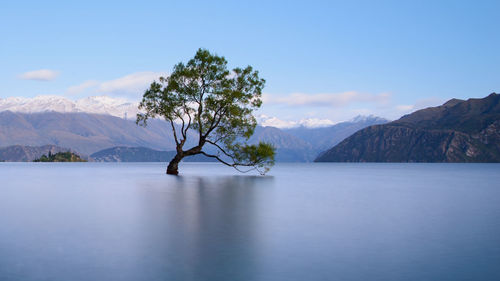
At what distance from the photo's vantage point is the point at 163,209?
24.8 meters

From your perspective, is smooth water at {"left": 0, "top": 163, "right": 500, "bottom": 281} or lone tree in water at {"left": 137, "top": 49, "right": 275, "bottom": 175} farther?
lone tree in water at {"left": 137, "top": 49, "right": 275, "bottom": 175}

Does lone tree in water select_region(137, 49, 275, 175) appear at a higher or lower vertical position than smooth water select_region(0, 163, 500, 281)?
higher

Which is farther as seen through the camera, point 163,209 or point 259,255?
point 163,209

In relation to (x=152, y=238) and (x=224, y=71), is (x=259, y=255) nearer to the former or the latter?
(x=152, y=238)

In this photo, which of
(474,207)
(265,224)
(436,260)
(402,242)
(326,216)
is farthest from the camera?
(474,207)

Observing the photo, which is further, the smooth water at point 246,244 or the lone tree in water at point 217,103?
the lone tree in water at point 217,103

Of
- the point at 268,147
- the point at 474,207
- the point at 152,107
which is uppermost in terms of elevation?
the point at 152,107

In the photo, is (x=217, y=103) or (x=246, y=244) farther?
(x=217, y=103)

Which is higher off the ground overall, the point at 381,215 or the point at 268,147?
the point at 268,147

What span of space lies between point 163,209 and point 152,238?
9.31 meters

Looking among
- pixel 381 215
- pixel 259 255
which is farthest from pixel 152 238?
pixel 381 215

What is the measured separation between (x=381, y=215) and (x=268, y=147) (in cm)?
3956

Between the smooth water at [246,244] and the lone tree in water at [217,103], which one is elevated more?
the lone tree in water at [217,103]

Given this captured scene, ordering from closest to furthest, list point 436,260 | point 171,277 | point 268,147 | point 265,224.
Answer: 1. point 171,277
2. point 436,260
3. point 265,224
4. point 268,147
